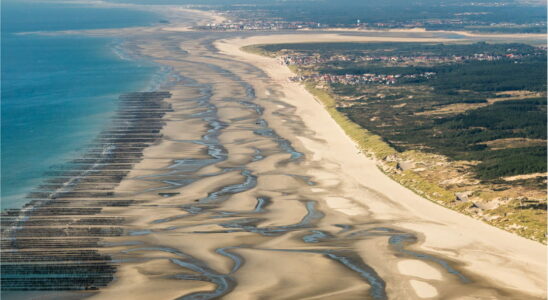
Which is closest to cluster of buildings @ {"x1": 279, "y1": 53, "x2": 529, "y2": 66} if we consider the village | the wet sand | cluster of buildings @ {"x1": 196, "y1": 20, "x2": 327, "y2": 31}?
the village

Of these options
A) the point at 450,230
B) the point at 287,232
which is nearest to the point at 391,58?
the point at 450,230

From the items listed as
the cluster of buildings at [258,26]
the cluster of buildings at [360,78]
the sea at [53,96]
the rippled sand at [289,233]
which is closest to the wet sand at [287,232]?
the rippled sand at [289,233]

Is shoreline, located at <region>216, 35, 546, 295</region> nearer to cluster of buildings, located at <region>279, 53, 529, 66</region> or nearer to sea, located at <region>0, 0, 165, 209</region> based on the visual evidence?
sea, located at <region>0, 0, 165, 209</region>

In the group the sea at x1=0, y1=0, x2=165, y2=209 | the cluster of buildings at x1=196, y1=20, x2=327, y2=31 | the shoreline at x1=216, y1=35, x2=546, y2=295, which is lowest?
the shoreline at x1=216, y1=35, x2=546, y2=295

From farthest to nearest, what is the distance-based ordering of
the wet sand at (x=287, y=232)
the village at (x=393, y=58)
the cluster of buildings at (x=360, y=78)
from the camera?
the village at (x=393, y=58), the cluster of buildings at (x=360, y=78), the wet sand at (x=287, y=232)

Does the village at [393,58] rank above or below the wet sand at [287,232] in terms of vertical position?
above

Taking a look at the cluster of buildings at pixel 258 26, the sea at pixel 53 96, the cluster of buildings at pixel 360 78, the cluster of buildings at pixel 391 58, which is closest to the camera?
the sea at pixel 53 96

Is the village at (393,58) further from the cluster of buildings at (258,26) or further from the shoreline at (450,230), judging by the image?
the cluster of buildings at (258,26)

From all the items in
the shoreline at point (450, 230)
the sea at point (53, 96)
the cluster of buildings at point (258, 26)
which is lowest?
the shoreline at point (450, 230)
